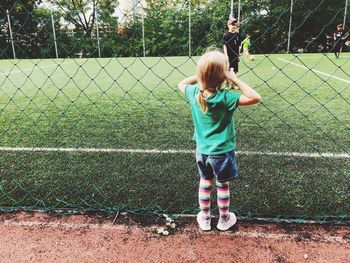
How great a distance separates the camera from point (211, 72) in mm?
1990

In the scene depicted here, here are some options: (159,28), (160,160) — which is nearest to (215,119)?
(160,160)

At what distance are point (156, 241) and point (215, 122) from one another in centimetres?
87

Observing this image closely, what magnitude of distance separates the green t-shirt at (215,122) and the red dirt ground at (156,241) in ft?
1.97

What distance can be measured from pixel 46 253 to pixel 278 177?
6.62ft

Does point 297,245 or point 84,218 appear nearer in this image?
point 297,245

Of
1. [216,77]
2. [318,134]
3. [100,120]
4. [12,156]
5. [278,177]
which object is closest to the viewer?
[216,77]

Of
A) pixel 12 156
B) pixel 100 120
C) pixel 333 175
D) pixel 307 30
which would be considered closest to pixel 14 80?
pixel 100 120

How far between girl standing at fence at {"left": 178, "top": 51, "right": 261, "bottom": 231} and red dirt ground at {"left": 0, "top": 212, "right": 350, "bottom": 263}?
0.59 ft

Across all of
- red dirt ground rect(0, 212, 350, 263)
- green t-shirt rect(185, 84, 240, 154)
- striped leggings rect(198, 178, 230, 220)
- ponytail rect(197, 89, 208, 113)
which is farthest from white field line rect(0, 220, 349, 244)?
ponytail rect(197, 89, 208, 113)

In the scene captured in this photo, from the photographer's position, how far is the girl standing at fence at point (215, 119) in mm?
2002

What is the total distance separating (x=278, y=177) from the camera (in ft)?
10.2

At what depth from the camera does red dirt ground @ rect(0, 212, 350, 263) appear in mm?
2098

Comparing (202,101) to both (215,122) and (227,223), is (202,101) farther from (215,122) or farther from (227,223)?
(227,223)

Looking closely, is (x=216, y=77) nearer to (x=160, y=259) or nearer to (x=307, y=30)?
(x=160, y=259)
